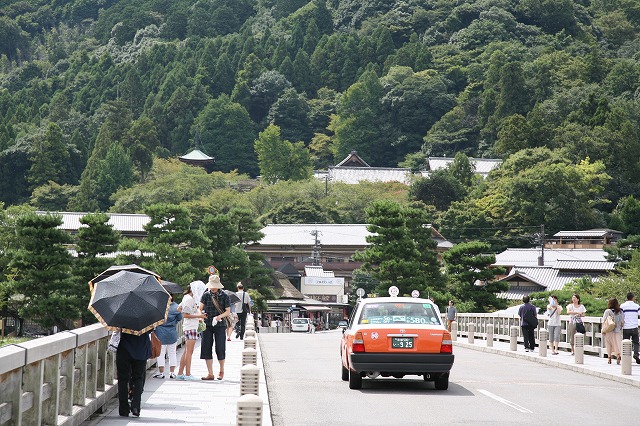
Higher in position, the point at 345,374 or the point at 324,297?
the point at 324,297

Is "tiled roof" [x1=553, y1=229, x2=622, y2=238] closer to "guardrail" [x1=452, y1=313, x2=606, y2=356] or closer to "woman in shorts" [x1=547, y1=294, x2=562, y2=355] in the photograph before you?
"guardrail" [x1=452, y1=313, x2=606, y2=356]

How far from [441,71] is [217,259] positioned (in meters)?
96.6

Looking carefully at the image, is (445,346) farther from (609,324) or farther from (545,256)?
(545,256)

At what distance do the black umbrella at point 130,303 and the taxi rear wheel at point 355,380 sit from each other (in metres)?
4.34

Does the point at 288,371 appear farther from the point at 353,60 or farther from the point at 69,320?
the point at 353,60

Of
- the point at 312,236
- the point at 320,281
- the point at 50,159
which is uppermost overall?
the point at 50,159

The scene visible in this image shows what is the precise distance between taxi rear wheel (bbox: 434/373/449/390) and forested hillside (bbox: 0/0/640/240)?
67.5 m

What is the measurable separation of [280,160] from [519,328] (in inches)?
3588

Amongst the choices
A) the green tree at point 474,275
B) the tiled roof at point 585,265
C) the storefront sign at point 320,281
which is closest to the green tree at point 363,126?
the storefront sign at point 320,281

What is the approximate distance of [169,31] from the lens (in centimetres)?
19088

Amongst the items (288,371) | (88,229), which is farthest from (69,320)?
(288,371)

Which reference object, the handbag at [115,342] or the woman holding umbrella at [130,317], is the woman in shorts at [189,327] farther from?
the handbag at [115,342]

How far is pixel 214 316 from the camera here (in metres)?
15.9

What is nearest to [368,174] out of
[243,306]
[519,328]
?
[519,328]
